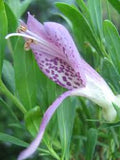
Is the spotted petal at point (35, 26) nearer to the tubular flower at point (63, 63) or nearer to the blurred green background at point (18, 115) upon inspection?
the tubular flower at point (63, 63)

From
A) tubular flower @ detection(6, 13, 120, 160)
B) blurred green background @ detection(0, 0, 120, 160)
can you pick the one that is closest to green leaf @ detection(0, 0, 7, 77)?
tubular flower @ detection(6, 13, 120, 160)

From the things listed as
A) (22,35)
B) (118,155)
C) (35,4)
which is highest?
(35,4)

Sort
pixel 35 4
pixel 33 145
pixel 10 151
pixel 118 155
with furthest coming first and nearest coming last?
pixel 35 4
pixel 10 151
pixel 118 155
pixel 33 145

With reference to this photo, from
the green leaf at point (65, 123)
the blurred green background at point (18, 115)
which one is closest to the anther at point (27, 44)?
the green leaf at point (65, 123)

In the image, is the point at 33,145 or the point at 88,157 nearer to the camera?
the point at 33,145

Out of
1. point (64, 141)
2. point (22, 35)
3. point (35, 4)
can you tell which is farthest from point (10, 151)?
point (22, 35)

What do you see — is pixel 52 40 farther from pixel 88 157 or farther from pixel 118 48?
pixel 88 157

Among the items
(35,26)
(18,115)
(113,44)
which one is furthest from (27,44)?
(18,115)

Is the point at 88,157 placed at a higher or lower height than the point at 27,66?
lower
